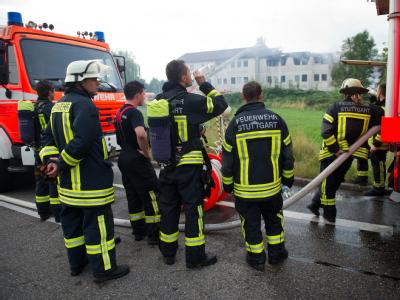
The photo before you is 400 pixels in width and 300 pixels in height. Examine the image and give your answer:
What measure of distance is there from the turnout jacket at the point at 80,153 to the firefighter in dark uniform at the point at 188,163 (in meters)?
0.56

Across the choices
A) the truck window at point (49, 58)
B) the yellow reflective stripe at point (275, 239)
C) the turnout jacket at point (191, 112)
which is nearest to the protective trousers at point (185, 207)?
the turnout jacket at point (191, 112)

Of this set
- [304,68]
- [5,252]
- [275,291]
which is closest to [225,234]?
[275,291]

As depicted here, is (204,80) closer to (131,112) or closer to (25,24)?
(131,112)

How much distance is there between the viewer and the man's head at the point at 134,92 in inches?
142

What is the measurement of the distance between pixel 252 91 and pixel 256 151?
0.53 m

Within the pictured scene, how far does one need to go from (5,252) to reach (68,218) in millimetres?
Result: 1181

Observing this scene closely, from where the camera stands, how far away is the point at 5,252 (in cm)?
366

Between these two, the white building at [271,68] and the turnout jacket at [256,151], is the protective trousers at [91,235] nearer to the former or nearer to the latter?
the turnout jacket at [256,151]

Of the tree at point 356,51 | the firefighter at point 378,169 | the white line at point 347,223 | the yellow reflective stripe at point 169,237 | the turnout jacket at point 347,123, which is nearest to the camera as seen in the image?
the yellow reflective stripe at point 169,237

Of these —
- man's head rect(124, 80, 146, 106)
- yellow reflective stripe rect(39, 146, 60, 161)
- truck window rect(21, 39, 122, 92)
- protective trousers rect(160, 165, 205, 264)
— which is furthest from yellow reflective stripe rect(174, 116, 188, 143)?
truck window rect(21, 39, 122, 92)

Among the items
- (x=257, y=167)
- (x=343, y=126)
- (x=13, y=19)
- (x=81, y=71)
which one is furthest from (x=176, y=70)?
(x=13, y=19)

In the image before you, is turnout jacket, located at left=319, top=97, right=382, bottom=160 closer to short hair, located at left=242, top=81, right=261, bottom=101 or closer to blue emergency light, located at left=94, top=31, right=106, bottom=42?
short hair, located at left=242, top=81, right=261, bottom=101

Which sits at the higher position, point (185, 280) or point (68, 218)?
point (68, 218)

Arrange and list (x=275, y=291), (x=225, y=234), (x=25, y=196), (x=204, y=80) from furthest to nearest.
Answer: (x=25, y=196) → (x=225, y=234) → (x=204, y=80) → (x=275, y=291)
